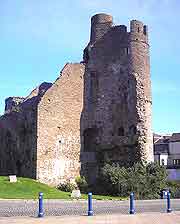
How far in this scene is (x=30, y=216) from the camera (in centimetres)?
1652

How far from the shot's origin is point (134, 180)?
35.6 metres

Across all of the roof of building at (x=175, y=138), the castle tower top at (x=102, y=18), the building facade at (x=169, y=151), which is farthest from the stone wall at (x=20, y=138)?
the roof of building at (x=175, y=138)

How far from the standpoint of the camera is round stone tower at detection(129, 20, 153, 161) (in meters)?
Answer: 39.5

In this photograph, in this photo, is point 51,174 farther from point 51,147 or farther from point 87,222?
point 87,222

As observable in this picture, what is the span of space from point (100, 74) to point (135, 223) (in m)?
29.4

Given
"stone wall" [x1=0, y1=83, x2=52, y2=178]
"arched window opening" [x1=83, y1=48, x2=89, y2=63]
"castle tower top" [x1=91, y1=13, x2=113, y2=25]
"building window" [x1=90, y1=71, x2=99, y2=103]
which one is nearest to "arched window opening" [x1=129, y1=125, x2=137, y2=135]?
"building window" [x1=90, y1=71, x2=99, y2=103]

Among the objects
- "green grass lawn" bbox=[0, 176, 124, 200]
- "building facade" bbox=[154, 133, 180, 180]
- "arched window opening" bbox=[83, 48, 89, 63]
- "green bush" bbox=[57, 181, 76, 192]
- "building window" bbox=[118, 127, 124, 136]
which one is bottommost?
"green bush" bbox=[57, 181, 76, 192]

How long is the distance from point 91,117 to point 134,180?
8.54m

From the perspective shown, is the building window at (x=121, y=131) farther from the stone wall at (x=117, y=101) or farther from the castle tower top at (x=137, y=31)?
the castle tower top at (x=137, y=31)

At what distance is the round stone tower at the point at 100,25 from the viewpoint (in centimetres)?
4325

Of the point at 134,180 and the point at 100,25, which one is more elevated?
the point at 100,25

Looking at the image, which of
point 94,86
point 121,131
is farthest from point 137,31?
point 121,131

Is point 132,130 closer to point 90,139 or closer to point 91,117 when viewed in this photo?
point 91,117

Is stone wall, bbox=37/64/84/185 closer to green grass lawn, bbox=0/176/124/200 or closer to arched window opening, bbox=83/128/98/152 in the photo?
arched window opening, bbox=83/128/98/152
